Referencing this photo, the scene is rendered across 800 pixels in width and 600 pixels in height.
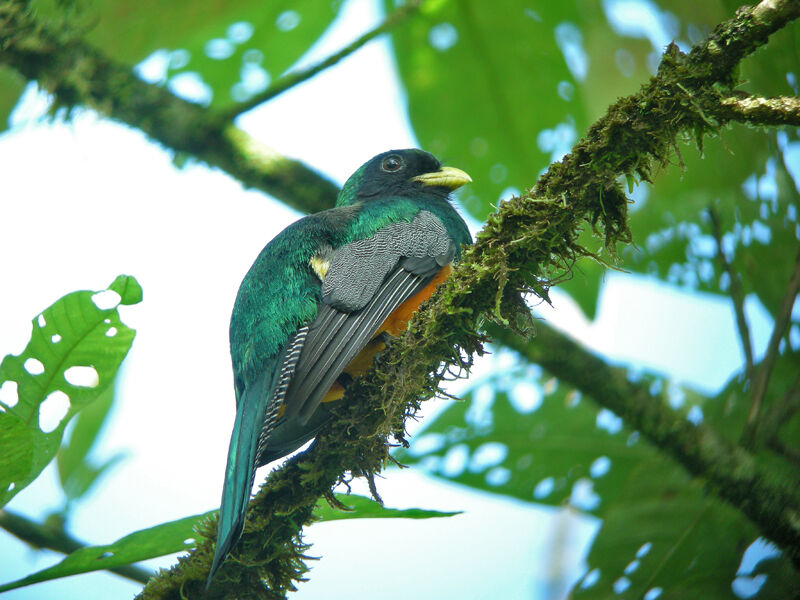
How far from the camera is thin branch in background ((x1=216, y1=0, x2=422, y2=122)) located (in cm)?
361

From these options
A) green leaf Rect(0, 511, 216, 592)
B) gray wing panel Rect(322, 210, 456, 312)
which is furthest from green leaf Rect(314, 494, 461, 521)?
gray wing panel Rect(322, 210, 456, 312)

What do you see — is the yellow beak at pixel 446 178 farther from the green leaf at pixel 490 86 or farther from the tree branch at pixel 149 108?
the tree branch at pixel 149 108

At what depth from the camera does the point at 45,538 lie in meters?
3.30

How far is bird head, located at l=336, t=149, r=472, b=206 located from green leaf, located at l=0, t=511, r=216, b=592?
2.37m

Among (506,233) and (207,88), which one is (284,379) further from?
(207,88)

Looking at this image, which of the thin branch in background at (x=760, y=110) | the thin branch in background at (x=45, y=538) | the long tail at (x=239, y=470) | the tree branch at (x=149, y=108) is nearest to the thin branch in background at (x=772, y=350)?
the thin branch in background at (x=760, y=110)

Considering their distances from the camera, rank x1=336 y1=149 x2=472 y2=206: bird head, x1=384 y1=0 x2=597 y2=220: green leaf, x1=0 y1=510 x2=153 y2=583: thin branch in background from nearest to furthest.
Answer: x1=0 y1=510 x2=153 y2=583: thin branch in background
x1=384 y1=0 x2=597 y2=220: green leaf
x1=336 y1=149 x2=472 y2=206: bird head

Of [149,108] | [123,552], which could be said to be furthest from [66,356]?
[149,108]

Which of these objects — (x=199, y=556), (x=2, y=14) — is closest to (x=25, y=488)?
(x=199, y=556)

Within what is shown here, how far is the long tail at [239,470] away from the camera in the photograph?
8.31 feet

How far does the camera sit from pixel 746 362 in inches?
→ 137

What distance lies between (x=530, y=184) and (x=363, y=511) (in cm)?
210

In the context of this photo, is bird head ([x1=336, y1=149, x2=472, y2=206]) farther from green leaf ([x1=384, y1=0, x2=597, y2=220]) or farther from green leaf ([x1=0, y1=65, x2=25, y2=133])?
green leaf ([x1=0, y1=65, x2=25, y2=133])

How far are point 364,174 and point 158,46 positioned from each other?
4.48 ft
